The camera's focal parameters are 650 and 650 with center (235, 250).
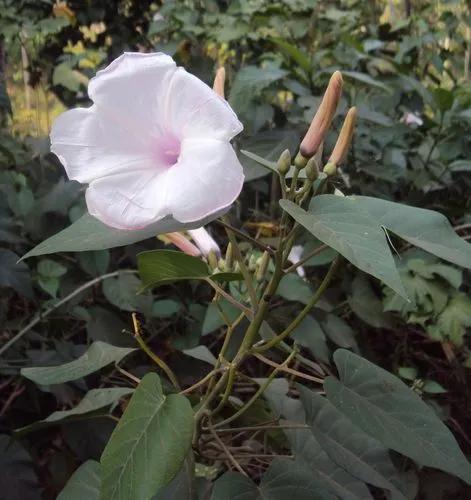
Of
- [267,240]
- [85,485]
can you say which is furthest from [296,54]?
[85,485]

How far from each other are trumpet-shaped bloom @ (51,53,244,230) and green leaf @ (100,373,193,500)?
0.60 feet

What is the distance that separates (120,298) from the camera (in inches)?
50.9

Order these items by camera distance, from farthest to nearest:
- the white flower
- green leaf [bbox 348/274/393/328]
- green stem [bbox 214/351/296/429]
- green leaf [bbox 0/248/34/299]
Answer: the white flower < green leaf [bbox 348/274/393/328] < green leaf [bbox 0/248/34/299] < green stem [bbox 214/351/296/429]

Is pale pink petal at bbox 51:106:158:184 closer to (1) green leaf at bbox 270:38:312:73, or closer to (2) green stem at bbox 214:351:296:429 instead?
(2) green stem at bbox 214:351:296:429

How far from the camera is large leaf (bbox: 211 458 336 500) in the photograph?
0.72 meters

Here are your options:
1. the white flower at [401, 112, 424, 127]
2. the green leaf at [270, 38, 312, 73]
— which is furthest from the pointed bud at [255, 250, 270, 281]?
the white flower at [401, 112, 424, 127]

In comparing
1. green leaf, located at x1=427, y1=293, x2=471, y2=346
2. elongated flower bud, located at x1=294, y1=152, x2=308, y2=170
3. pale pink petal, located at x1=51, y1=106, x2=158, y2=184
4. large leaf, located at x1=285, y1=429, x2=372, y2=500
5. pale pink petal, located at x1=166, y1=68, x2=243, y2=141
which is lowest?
green leaf, located at x1=427, y1=293, x2=471, y2=346

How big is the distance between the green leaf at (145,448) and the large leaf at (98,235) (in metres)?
0.15

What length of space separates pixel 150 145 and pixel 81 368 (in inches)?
11.9

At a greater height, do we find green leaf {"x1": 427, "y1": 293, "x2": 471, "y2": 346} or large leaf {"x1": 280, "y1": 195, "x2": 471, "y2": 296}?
large leaf {"x1": 280, "y1": 195, "x2": 471, "y2": 296}

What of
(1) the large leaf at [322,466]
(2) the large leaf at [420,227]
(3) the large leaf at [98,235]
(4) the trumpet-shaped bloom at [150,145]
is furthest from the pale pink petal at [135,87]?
(1) the large leaf at [322,466]

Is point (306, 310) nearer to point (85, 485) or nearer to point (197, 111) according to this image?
point (197, 111)

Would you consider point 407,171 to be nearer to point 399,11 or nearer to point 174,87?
point 174,87

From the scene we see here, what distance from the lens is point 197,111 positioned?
62 cm
